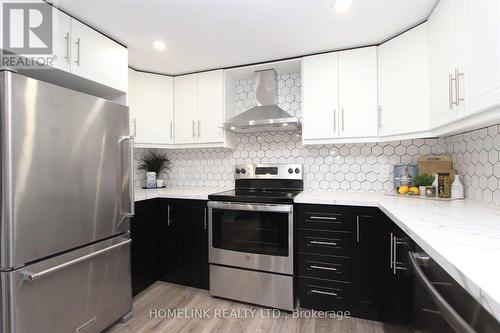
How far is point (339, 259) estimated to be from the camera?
1879mm

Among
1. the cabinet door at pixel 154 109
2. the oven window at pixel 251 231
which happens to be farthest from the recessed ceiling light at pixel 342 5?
the cabinet door at pixel 154 109

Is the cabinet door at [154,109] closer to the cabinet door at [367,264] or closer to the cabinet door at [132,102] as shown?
the cabinet door at [132,102]

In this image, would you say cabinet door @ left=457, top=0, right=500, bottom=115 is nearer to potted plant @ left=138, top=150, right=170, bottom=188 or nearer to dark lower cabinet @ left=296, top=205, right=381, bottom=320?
dark lower cabinet @ left=296, top=205, right=381, bottom=320

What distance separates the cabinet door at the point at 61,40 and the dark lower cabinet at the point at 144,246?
1.17m

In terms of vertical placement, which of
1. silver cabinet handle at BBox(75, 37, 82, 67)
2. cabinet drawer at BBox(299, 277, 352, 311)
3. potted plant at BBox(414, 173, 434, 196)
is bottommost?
cabinet drawer at BBox(299, 277, 352, 311)

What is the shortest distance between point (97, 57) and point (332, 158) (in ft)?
7.36

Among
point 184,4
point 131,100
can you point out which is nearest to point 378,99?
point 184,4

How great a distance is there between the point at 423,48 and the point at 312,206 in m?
1.44

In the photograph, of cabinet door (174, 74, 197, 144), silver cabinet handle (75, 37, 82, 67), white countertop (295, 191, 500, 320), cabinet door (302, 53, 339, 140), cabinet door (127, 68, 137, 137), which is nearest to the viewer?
white countertop (295, 191, 500, 320)

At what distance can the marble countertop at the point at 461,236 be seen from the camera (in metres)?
0.58

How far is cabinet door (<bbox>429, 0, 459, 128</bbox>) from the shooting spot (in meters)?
1.37

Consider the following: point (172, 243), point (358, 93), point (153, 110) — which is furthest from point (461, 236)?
point (153, 110)

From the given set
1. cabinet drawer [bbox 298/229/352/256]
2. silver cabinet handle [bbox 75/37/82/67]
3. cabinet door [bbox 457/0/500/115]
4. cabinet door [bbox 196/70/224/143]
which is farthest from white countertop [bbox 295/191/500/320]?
silver cabinet handle [bbox 75/37/82/67]

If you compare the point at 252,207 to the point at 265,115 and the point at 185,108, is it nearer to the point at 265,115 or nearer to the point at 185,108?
the point at 265,115
